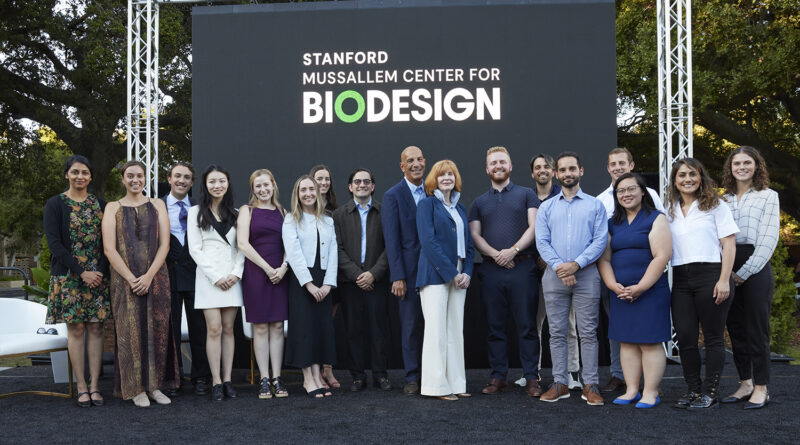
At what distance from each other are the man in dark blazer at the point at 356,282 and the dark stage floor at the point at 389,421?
9.3 inches

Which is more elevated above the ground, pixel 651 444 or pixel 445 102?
pixel 445 102

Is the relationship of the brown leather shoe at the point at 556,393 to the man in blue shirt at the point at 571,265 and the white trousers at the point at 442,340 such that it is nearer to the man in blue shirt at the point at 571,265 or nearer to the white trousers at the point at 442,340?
the man in blue shirt at the point at 571,265

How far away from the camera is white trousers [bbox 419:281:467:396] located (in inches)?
169

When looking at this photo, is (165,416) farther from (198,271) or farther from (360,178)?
(360,178)

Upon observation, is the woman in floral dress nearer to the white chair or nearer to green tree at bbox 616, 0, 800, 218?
the white chair

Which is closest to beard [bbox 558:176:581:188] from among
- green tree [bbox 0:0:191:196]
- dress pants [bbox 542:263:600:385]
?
dress pants [bbox 542:263:600:385]

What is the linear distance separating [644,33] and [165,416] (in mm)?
7595

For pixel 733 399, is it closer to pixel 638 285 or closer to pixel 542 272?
pixel 638 285

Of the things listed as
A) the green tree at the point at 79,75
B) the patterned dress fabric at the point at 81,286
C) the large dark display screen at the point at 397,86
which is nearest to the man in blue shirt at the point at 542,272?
the large dark display screen at the point at 397,86

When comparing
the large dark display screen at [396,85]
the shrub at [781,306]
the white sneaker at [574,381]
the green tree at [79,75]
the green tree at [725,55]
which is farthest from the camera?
the green tree at [79,75]

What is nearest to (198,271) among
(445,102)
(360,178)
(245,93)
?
(360,178)

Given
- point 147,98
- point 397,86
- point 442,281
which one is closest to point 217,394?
point 442,281

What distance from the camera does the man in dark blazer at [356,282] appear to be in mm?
4645

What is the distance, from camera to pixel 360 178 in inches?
185
